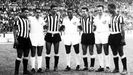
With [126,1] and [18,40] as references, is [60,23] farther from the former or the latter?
[126,1]

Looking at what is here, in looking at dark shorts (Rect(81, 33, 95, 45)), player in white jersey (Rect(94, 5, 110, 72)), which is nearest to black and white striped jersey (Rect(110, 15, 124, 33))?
player in white jersey (Rect(94, 5, 110, 72))

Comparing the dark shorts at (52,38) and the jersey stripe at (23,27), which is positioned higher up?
the jersey stripe at (23,27)

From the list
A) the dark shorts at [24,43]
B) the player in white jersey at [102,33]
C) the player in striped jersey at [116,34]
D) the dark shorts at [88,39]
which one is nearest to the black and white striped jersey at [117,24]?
the player in striped jersey at [116,34]

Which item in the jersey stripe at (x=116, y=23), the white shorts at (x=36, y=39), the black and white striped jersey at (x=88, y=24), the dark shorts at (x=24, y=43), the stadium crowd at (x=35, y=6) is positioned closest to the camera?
the dark shorts at (x=24, y=43)

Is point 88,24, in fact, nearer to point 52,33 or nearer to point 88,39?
point 88,39

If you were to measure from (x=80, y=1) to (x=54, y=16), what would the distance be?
21640 millimetres

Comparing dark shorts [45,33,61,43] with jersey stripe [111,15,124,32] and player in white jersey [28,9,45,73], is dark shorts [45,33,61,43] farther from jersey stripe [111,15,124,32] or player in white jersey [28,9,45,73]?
jersey stripe [111,15,124,32]

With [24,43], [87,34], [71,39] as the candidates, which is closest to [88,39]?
[87,34]

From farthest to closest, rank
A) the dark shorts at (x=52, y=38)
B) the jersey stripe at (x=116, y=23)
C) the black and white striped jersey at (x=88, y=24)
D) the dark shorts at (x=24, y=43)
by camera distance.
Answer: the black and white striped jersey at (x=88, y=24)
the dark shorts at (x=52, y=38)
the jersey stripe at (x=116, y=23)
the dark shorts at (x=24, y=43)

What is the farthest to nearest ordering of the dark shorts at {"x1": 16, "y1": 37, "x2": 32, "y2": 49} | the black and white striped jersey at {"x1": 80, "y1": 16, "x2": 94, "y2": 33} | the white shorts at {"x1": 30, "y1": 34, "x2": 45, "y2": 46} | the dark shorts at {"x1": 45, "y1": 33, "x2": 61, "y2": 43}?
1. the black and white striped jersey at {"x1": 80, "y1": 16, "x2": 94, "y2": 33}
2. the dark shorts at {"x1": 45, "y1": 33, "x2": 61, "y2": 43}
3. the white shorts at {"x1": 30, "y1": 34, "x2": 45, "y2": 46}
4. the dark shorts at {"x1": 16, "y1": 37, "x2": 32, "y2": 49}

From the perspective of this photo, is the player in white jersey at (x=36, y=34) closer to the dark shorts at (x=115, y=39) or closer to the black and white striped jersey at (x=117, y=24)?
the dark shorts at (x=115, y=39)

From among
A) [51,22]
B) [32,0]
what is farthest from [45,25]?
[32,0]

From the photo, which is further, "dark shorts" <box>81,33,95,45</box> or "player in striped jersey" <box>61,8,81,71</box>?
"player in striped jersey" <box>61,8,81,71</box>

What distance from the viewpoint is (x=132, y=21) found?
34094 millimetres
